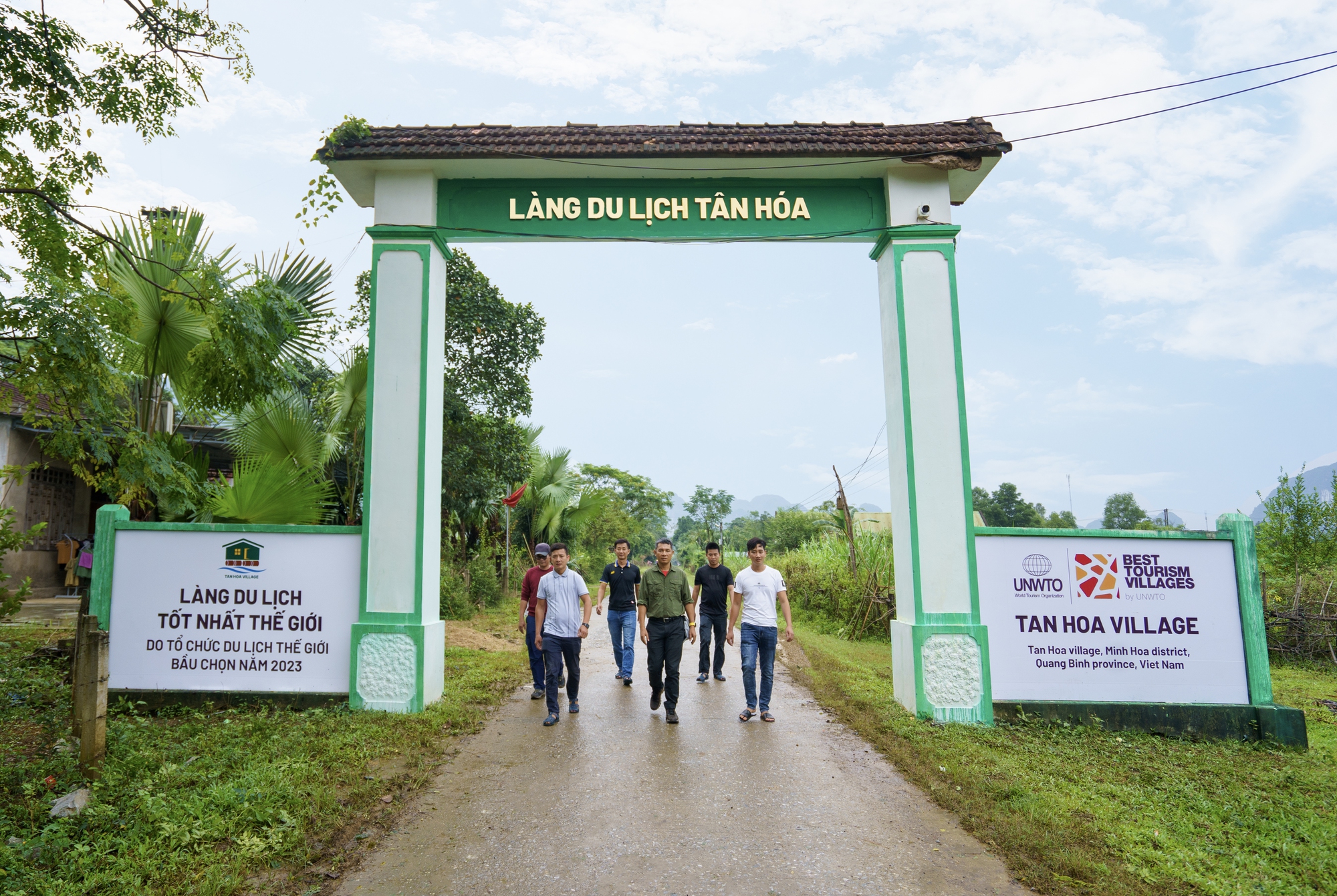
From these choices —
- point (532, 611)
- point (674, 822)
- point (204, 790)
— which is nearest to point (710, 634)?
point (532, 611)

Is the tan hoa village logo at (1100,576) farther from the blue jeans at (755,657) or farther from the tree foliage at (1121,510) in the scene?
the tree foliage at (1121,510)

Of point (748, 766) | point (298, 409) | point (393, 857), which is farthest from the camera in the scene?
point (298, 409)

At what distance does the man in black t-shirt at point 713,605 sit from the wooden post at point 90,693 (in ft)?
18.1

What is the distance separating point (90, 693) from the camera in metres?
4.90

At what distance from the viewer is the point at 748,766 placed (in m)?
5.85

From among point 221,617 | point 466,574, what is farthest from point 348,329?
point 221,617

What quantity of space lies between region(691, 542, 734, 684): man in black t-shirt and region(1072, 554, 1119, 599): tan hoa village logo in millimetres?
3414

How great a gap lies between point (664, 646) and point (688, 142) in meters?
4.95

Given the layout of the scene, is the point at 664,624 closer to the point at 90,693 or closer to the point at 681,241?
the point at 681,241

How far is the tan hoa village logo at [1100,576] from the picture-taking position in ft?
23.9

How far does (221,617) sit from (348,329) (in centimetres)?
769

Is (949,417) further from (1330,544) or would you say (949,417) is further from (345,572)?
(1330,544)

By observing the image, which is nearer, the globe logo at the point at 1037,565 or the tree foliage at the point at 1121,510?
the globe logo at the point at 1037,565

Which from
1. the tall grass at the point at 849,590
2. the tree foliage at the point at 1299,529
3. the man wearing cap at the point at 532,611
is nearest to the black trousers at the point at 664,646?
the man wearing cap at the point at 532,611
